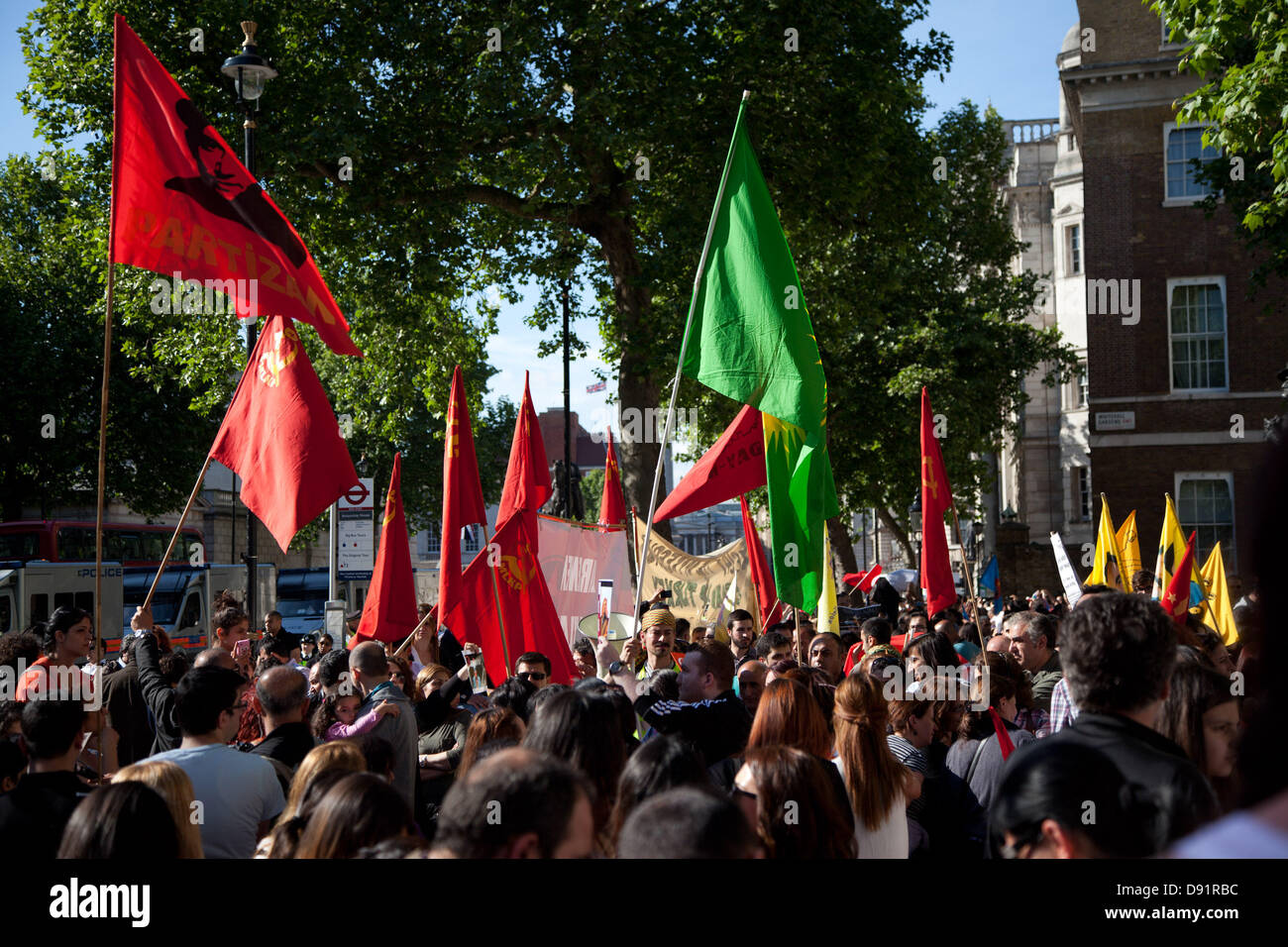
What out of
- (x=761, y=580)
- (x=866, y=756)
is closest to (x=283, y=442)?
(x=866, y=756)

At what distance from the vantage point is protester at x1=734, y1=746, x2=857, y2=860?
11.5ft

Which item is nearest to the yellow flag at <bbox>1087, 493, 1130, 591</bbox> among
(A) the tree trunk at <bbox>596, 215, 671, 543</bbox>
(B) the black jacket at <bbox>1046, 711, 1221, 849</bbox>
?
(A) the tree trunk at <bbox>596, 215, 671, 543</bbox>

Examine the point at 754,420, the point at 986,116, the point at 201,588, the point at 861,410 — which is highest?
the point at 986,116

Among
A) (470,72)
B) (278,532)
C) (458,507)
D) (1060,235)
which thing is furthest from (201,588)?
(1060,235)

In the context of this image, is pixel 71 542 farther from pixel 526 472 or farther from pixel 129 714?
pixel 129 714

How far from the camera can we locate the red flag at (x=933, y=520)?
9.92 metres

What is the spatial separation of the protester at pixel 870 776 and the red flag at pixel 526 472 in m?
4.77

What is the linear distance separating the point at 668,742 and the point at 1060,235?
45.2m

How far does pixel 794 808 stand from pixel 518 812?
53.8 inches

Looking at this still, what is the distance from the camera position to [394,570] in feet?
31.8

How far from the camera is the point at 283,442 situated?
6.69 metres

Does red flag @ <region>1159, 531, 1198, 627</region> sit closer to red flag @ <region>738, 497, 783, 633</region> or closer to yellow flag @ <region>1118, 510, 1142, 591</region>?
yellow flag @ <region>1118, 510, 1142, 591</region>

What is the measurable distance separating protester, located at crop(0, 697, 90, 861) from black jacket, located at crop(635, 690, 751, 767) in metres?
2.34
